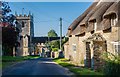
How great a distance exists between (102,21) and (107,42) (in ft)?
5.98

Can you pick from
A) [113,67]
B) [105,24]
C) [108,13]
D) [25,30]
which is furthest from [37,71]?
[25,30]

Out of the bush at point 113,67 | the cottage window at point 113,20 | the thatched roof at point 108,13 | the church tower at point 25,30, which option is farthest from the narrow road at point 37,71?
the church tower at point 25,30

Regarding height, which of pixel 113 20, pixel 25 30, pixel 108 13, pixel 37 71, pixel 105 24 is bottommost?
pixel 37 71

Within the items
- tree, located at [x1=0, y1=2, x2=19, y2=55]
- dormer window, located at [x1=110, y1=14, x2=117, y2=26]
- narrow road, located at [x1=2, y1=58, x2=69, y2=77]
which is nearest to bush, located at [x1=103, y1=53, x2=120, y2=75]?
narrow road, located at [x1=2, y1=58, x2=69, y2=77]

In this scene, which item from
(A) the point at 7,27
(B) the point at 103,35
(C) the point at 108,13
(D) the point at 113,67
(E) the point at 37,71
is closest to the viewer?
(D) the point at 113,67

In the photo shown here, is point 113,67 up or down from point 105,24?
down

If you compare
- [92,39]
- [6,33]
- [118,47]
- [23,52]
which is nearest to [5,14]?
[6,33]

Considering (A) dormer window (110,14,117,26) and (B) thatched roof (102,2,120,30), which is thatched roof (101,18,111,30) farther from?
(A) dormer window (110,14,117,26)

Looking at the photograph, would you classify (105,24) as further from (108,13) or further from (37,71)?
(37,71)

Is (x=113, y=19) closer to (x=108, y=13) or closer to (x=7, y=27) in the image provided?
(x=108, y=13)

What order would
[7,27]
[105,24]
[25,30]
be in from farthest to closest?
[25,30] → [7,27] → [105,24]

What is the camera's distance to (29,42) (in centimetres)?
13438

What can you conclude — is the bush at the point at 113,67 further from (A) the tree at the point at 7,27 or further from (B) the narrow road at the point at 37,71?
(A) the tree at the point at 7,27

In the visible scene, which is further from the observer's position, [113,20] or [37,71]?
[113,20]
